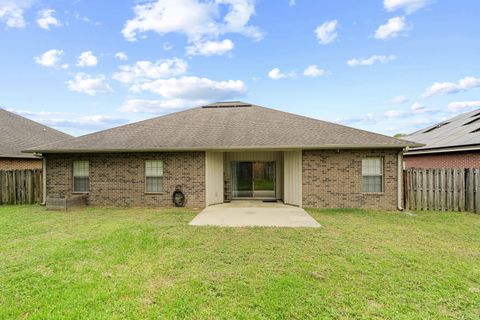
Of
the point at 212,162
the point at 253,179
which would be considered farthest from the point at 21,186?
the point at 253,179

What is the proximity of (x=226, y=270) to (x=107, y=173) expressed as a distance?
8672 mm

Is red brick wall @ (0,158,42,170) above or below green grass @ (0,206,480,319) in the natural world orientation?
above

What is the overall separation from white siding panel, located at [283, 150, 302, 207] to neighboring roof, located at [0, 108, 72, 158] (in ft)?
48.2

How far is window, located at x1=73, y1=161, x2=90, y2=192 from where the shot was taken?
11.0m

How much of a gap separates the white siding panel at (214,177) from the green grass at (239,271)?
3.64 m

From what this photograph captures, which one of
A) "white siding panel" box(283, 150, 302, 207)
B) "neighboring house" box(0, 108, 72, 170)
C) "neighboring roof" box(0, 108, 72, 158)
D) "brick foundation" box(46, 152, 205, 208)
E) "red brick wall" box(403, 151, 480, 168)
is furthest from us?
"neighboring roof" box(0, 108, 72, 158)

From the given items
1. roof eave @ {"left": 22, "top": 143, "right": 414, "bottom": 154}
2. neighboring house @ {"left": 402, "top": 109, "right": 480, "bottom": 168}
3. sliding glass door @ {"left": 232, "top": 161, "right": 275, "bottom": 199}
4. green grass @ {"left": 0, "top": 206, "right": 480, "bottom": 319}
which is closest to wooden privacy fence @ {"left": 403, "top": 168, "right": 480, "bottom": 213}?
roof eave @ {"left": 22, "top": 143, "right": 414, "bottom": 154}

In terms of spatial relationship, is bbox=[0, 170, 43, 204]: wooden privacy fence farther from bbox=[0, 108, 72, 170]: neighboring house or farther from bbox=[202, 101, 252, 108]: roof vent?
bbox=[202, 101, 252, 108]: roof vent

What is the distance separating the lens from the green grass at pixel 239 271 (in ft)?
10.5

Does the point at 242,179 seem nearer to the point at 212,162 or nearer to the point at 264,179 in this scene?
the point at 264,179

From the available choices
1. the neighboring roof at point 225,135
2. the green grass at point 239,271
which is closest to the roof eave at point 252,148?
the neighboring roof at point 225,135

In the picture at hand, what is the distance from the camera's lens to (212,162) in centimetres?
1103

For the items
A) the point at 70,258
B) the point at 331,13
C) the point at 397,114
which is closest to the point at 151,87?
the point at 331,13

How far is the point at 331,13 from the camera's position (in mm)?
12297
